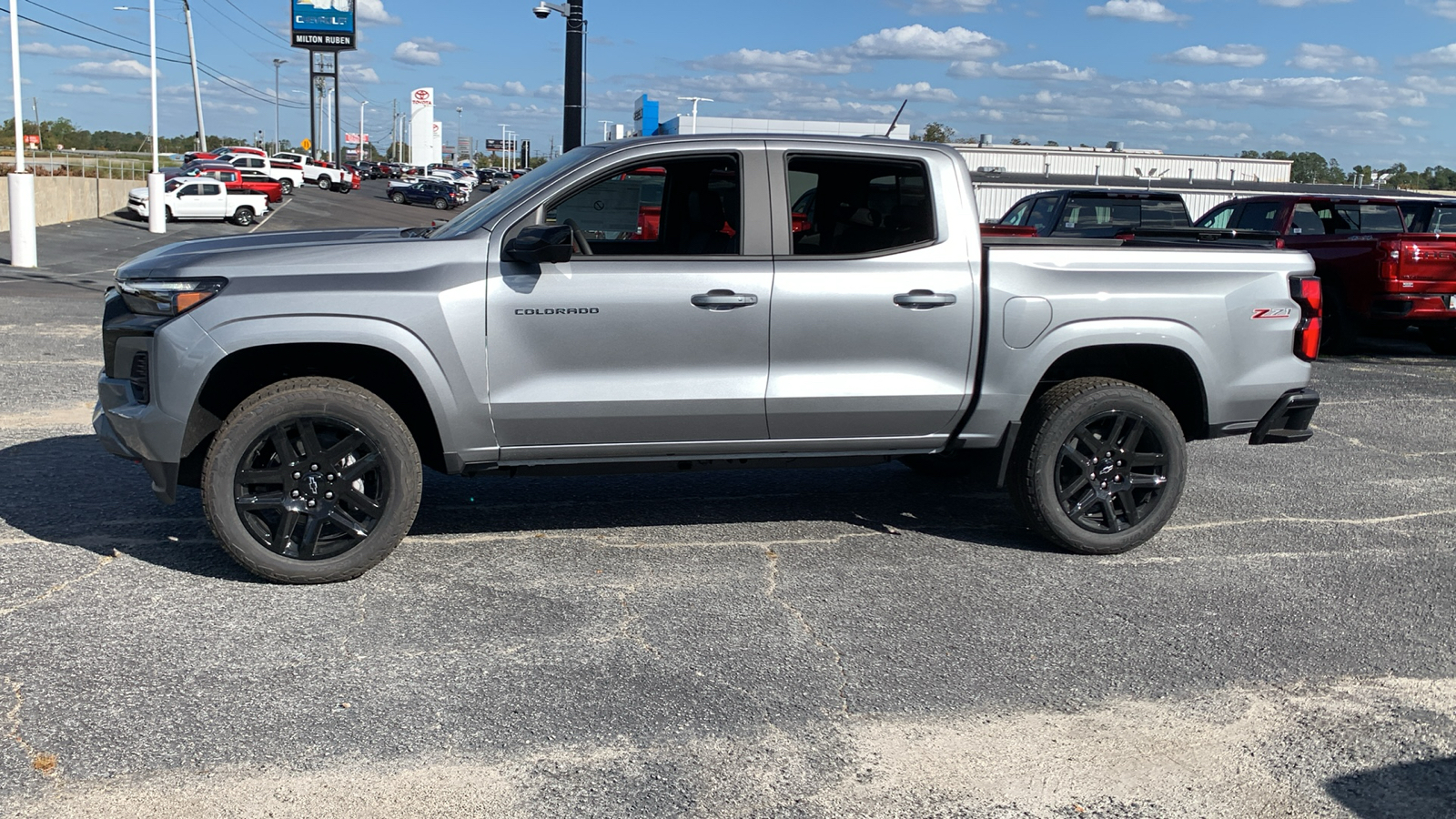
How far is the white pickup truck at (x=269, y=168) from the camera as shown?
56.2 meters

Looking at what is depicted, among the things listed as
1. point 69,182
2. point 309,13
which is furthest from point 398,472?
point 309,13

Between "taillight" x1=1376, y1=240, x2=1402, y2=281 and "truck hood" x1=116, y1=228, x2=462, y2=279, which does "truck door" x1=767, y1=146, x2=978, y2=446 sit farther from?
"taillight" x1=1376, y1=240, x2=1402, y2=281

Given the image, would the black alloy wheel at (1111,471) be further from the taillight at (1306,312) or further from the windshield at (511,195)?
the windshield at (511,195)

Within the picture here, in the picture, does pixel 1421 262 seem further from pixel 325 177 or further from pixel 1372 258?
pixel 325 177

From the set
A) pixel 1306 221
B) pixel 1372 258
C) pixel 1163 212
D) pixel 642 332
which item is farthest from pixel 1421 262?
pixel 642 332

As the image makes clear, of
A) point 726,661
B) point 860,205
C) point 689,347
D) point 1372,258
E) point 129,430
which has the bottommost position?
point 726,661

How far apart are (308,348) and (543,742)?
2211 mm

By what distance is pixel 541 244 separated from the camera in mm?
4902

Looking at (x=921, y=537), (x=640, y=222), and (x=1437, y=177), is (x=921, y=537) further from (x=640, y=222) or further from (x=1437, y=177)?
(x=1437, y=177)

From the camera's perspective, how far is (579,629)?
4688mm

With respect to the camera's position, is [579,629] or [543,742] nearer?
[543,742]

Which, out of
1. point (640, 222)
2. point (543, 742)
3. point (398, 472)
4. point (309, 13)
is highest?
point (309, 13)

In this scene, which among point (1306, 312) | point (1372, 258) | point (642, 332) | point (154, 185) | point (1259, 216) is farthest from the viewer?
point (154, 185)

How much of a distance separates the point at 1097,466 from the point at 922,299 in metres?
1.22
